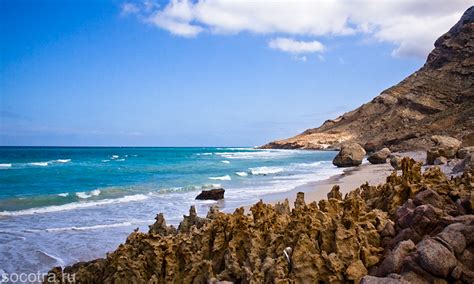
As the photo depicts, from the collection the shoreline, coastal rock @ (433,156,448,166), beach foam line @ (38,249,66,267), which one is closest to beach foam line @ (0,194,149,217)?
the shoreline

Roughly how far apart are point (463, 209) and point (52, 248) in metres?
9.99

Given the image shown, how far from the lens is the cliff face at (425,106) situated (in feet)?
217

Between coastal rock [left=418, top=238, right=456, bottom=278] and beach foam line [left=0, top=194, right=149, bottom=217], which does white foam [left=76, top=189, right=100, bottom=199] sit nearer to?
beach foam line [left=0, top=194, right=149, bottom=217]

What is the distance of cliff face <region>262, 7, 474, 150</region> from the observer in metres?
66.2

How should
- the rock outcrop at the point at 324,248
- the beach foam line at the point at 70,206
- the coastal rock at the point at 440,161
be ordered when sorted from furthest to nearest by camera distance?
the coastal rock at the point at 440,161
the beach foam line at the point at 70,206
the rock outcrop at the point at 324,248

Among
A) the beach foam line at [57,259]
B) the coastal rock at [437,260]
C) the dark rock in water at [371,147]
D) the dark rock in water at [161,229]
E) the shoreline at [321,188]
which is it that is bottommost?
the beach foam line at [57,259]

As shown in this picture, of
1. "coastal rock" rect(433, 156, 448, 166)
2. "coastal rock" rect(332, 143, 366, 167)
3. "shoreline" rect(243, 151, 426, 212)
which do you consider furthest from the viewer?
"coastal rock" rect(332, 143, 366, 167)

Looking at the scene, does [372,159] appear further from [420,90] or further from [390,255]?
[420,90]

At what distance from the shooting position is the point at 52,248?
461 inches

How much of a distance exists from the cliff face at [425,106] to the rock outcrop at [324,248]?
5417cm

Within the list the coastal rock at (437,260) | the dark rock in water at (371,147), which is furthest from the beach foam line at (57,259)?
the dark rock in water at (371,147)

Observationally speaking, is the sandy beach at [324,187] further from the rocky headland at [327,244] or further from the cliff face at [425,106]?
the cliff face at [425,106]

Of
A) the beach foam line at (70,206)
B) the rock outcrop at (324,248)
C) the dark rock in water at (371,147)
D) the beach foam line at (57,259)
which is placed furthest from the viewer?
the dark rock in water at (371,147)

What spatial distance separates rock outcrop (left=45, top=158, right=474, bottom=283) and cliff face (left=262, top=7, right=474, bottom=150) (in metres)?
54.2
